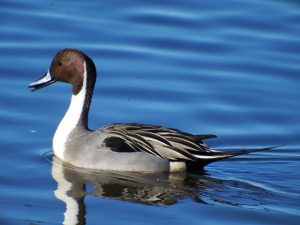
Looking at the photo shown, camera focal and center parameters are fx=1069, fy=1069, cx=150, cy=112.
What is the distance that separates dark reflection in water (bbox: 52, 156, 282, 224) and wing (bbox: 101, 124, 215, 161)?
22 cm

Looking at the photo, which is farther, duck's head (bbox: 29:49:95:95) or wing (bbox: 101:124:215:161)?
duck's head (bbox: 29:49:95:95)

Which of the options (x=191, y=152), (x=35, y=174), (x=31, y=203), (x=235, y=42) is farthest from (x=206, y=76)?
(x=31, y=203)

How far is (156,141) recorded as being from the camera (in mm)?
10461

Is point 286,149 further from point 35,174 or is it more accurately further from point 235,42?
point 235,42

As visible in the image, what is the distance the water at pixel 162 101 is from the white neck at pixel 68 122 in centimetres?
14

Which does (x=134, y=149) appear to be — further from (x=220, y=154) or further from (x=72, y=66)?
(x=72, y=66)

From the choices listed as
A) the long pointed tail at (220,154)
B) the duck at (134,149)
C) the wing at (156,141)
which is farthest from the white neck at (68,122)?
the long pointed tail at (220,154)

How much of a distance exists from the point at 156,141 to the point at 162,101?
5.65 feet

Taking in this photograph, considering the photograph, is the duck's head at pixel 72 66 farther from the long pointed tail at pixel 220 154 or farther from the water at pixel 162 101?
the long pointed tail at pixel 220 154

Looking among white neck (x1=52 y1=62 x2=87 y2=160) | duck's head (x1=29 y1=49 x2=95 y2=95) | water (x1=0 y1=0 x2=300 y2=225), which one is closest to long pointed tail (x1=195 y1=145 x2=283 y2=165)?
water (x1=0 y1=0 x2=300 y2=225)

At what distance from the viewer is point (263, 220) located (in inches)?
352

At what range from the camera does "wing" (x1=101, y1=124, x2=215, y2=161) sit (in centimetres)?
1038

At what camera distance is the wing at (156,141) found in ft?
34.1

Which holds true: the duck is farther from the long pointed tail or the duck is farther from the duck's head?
the duck's head
